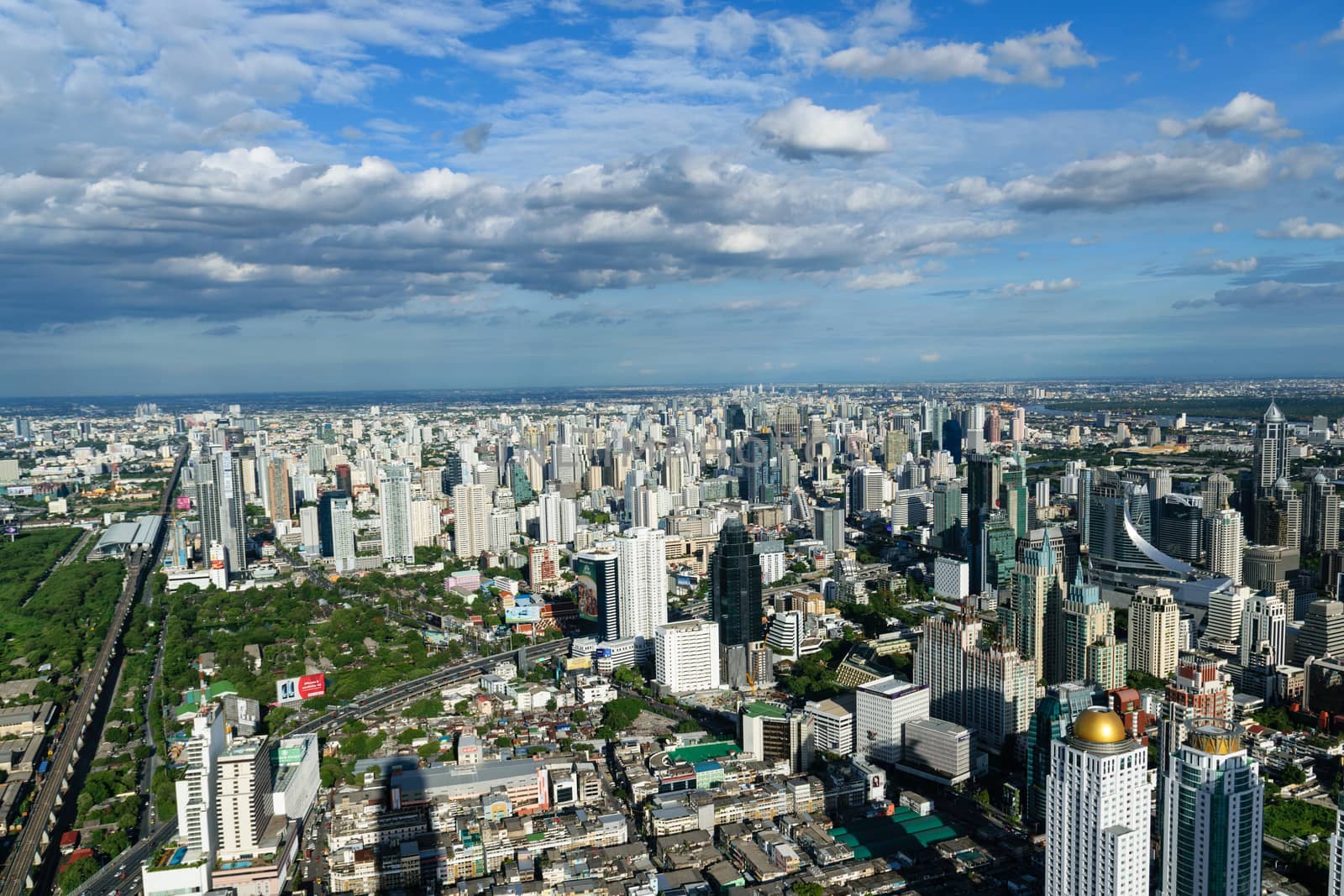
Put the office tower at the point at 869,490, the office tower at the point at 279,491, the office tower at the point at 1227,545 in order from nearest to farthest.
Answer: the office tower at the point at 1227,545 → the office tower at the point at 279,491 → the office tower at the point at 869,490

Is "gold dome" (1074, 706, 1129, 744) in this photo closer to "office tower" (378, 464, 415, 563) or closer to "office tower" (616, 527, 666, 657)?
"office tower" (616, 527, 666, 657)

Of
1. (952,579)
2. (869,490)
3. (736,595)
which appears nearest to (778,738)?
(736,595)

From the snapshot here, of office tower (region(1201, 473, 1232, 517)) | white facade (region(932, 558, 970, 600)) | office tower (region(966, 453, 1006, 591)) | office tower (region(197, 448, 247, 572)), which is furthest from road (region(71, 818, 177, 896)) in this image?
office tower (region(1201, 473, 1232, 517))

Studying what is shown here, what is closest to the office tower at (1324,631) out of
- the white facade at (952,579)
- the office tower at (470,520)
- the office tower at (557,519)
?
the white facade at (952,579)

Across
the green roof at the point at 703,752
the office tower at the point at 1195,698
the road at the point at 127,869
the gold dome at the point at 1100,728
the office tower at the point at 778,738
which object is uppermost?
the gold dome at the point at 1100,728

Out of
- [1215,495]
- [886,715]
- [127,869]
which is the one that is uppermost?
[1215,495]

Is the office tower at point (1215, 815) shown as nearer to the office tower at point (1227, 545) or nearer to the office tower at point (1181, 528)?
the office tower at point (1227, 545)

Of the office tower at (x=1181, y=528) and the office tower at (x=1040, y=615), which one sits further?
the office tower at (x=1181, y=528)

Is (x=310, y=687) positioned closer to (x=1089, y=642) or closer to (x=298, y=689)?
(x=298, y=689)
